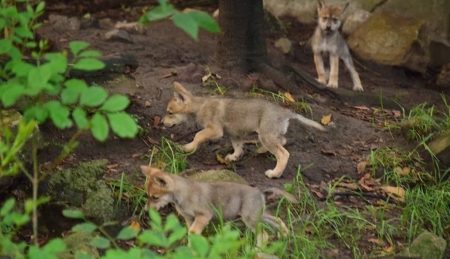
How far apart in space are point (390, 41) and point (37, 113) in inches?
378

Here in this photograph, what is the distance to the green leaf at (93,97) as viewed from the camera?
2891 millimetres

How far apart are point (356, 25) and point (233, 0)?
3984mm

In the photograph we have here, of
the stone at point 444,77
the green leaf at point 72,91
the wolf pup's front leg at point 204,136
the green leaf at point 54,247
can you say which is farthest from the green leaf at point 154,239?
Answer: the stone at point 444,77

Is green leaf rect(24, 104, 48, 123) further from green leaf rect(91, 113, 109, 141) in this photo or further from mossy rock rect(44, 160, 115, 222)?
mossy rock rect(44, 160, 115, 222)

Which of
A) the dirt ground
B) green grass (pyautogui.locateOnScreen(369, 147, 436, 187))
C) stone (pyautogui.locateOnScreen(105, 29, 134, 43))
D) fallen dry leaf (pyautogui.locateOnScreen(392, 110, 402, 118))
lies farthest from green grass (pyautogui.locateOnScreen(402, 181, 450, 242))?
stone (pyautogui.locateOnScreen(105, 29, 134, 43))

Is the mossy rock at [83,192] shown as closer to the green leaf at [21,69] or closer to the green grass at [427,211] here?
the green grass at [427,211]

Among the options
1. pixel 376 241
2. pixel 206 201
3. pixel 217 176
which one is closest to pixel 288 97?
pixel 217 176

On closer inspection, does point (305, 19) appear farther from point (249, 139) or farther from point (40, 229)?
point (40, 229)

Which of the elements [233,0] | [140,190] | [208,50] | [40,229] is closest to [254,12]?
[233,0]

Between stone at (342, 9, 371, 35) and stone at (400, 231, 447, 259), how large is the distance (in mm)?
6914

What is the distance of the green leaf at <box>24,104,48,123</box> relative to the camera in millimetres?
3059

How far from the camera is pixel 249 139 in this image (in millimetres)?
8109

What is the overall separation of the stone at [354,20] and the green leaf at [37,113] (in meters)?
10.1

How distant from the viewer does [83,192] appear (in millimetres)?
6484
